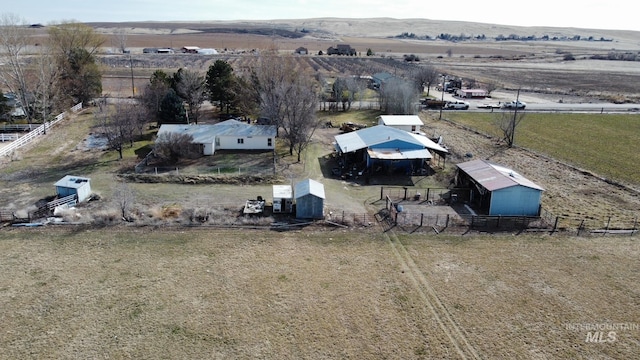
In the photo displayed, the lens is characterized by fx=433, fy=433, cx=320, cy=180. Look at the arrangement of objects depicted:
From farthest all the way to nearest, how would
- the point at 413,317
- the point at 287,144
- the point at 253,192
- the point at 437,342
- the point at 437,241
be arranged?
the point at 287,144
the point at 253,192
the point at 437,241
the point at 413,317
the point at 437,342

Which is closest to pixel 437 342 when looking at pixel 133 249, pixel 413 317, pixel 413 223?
pixel 413 317

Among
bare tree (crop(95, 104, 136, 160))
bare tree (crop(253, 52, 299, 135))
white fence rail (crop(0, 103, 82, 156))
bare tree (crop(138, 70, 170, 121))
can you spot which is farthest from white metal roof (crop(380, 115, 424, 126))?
white fence rail (crop(0, 103, 82, 156))

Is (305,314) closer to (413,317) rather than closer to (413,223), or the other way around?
(413,317)

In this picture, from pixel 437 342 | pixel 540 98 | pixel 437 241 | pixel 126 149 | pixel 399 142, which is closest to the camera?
pixel 437 342

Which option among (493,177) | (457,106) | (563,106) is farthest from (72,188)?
(563,106)

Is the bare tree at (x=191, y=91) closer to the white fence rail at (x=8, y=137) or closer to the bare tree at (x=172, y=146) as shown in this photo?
the bare tree at (x=172, y=146)

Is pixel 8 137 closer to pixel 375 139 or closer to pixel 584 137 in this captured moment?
pixel 375 139

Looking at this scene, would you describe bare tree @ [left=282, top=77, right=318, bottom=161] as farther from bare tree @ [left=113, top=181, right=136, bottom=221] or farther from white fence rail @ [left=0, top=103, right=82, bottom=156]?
white fence rail @ [left=0, top=103, right=82, bottom=156]

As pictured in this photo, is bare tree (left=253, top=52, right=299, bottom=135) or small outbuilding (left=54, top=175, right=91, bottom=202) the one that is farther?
bare tree (left=253, top=52, right=299, bottom=135)
